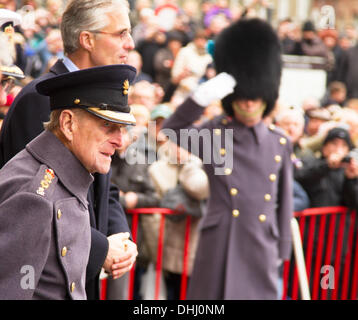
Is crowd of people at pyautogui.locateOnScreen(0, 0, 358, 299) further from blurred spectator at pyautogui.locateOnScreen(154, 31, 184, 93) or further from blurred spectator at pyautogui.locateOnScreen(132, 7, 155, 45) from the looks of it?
blurred spectator at pyautogui.locateOnScreen(132, 7, 155, 45)

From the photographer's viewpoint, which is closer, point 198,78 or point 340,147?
point 340,147

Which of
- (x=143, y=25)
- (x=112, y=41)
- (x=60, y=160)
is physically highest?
(x=112, y=41)

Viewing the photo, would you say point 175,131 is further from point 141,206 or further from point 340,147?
point 340,147

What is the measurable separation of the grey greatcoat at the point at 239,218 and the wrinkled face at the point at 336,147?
115 centimetres

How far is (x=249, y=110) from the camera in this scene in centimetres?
478

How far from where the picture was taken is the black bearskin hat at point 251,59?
4.80m

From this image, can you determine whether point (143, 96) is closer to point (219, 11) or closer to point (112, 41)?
point (112, 41)

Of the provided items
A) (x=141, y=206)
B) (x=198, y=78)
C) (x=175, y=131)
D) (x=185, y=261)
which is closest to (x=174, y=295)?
(x=185, y=261)

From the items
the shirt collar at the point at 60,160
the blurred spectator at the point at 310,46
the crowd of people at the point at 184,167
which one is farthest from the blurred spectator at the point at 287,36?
the shirt collar at the point at 60,160

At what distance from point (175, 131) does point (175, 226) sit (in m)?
0.83

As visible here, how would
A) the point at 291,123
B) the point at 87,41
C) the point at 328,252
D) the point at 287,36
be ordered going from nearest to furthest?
the point at 87,41, the point at 328,252, the point at 291,123, the point at 287,36

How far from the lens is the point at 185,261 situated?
17.1 feet

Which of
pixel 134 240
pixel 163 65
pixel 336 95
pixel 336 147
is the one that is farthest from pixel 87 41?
pixel 336 95

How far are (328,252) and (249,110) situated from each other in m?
1.56
